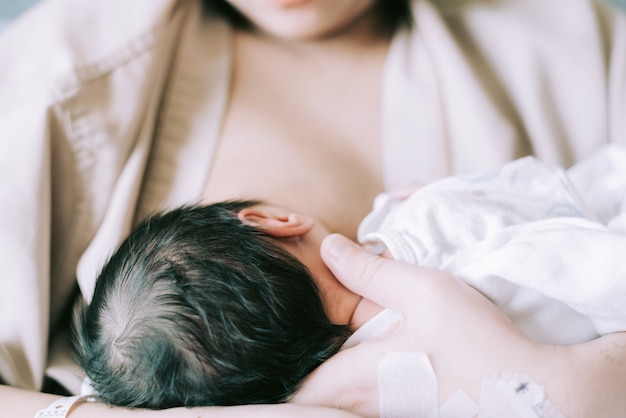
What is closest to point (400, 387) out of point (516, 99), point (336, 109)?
point (336, 109)

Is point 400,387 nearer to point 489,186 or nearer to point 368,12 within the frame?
point 489,186

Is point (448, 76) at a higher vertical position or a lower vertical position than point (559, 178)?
higher

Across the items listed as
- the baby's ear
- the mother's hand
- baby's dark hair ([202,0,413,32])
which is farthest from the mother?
the mother's hand

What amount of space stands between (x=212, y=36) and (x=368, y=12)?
0.97 ft

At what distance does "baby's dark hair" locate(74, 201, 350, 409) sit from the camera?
0.70 m

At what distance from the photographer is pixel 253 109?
1.13 meters

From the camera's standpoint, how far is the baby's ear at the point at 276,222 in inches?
31.3

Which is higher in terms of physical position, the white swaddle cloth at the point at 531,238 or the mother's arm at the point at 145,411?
the white swaddle cloth at the point at 531,238

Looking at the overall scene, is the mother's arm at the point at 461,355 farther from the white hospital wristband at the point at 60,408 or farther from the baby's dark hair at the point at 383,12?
the baby's dark hair at the point at 383,12

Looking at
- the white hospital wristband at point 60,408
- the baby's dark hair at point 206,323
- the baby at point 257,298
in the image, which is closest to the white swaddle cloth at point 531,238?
the baby at point 257,298

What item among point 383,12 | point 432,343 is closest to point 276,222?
point 432,343

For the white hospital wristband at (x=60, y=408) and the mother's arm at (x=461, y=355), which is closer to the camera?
the mother's arm at (x=461, y=355)

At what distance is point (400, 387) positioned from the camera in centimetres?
68

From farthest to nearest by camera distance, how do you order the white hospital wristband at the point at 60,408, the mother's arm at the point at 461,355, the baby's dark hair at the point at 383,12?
the baby's dark hair at the point at 383,12 < the white hospital wristband at the point at 60,408 < the mother's arm at the point at 461,355
